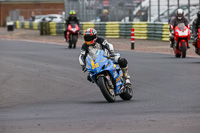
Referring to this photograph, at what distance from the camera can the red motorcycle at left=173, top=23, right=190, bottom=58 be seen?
2031 centimetres

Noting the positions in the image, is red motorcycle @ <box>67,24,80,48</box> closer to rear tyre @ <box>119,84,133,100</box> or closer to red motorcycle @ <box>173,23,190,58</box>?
red motorcycle @ <box>173,23,190,58</box>

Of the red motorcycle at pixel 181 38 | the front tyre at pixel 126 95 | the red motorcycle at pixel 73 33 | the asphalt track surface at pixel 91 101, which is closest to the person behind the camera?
the asphalt track surface at pixel 91 101

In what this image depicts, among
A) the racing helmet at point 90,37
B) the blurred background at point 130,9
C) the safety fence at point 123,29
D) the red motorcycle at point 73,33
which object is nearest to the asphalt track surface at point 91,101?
the racing helmet at point 90,37

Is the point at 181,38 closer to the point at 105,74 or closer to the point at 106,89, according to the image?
the point at 105,74

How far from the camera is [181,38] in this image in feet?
66.9

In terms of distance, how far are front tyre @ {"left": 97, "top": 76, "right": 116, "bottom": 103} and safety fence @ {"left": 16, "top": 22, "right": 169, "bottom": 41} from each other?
21487 millimetres

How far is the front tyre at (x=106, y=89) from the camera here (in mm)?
10086

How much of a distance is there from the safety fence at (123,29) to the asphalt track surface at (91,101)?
13.1 m

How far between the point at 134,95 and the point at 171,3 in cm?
2132

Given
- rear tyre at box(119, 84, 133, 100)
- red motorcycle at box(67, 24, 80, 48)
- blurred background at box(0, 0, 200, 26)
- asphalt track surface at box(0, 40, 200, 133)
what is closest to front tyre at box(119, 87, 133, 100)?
rear tyre at box(119, 84, 133, 100)

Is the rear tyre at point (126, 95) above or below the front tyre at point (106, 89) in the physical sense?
below

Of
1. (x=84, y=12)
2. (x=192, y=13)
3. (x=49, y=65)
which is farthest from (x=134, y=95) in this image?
(x=84, y=12)

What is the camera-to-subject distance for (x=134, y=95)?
11.6 m

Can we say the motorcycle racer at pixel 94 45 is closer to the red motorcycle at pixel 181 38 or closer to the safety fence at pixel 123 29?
the red motorcycle at pixel 181 38
